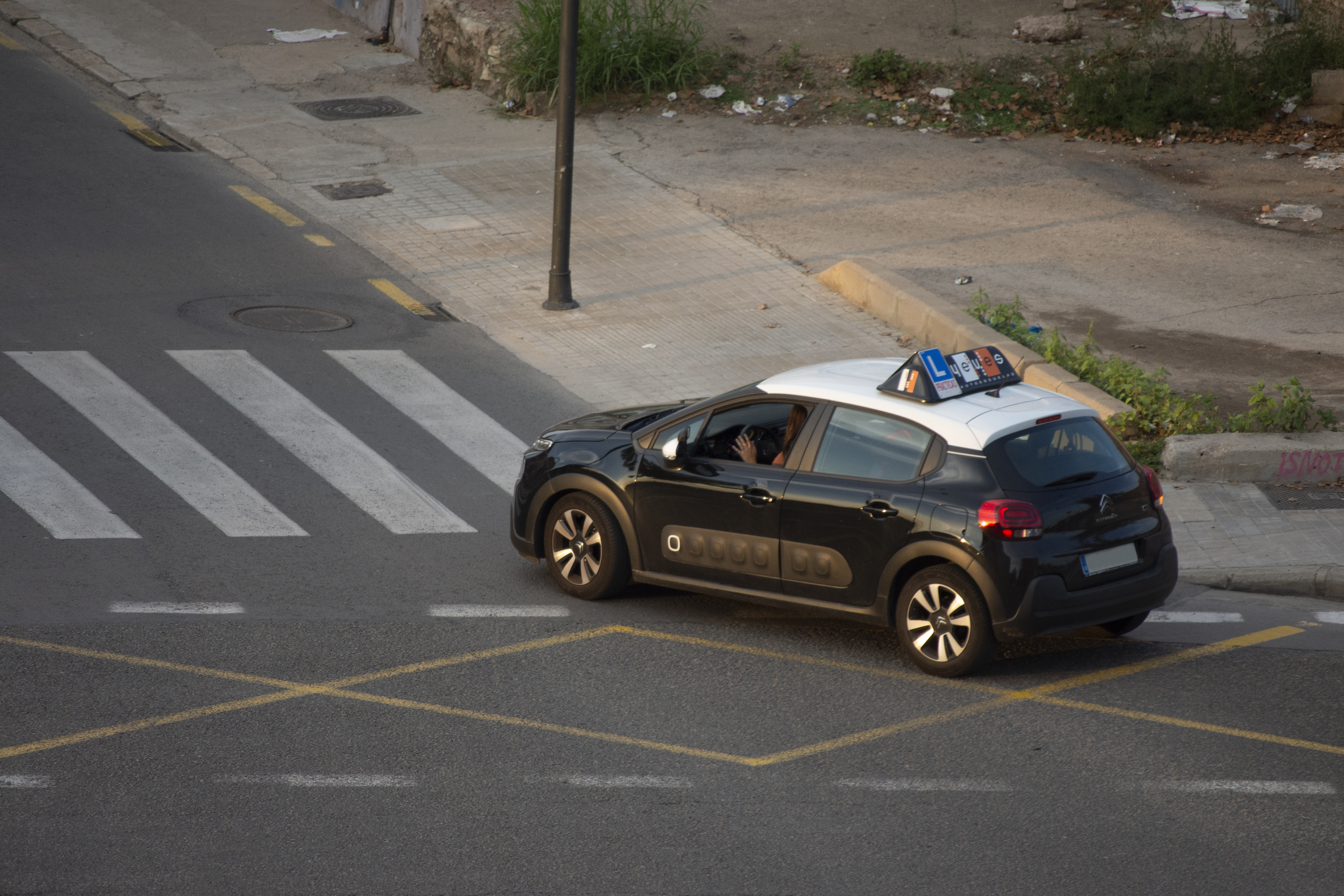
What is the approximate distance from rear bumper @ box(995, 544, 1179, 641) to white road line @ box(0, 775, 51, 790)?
4.76 metres

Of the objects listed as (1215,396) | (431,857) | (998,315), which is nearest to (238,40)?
(998,315)

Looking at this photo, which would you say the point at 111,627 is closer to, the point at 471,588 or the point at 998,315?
the point at 471,588

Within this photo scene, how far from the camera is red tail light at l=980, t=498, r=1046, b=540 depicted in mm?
7891

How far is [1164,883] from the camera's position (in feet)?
19.8

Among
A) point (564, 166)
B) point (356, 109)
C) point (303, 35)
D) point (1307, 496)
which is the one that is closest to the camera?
point (1307, 496)

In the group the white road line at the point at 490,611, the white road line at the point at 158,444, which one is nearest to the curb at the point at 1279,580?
the white road line at the point at 490,611

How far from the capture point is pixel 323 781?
676 centimetres

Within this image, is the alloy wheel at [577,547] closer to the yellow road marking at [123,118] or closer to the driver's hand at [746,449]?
the driver's hand at [746,449]

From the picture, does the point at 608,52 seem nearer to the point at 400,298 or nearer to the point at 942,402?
the point at 400,298

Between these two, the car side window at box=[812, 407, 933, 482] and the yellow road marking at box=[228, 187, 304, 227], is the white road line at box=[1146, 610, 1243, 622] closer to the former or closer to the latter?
the car side window at box=[812, 407, 933, 482]

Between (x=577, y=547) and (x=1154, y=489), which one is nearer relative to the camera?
(x=1154, y=489)

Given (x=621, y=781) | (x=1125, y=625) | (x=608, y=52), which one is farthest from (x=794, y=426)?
(x=608, y=52)

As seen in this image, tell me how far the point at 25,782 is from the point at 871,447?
4661mm

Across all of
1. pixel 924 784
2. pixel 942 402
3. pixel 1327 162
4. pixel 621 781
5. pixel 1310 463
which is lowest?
pixel 621 781
